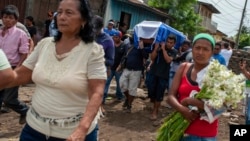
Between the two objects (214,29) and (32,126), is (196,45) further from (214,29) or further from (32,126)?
(214,29)

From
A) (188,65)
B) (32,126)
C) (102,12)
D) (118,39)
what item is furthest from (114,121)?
(102,12)

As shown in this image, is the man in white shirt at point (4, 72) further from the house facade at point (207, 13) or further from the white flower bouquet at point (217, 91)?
the house facade at point (207, 13)

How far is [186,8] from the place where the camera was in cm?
3028

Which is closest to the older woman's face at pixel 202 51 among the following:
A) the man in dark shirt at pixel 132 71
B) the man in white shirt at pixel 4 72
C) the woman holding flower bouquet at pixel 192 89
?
the woman holding flower bouquet at pixel 192 89

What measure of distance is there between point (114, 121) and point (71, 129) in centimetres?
491

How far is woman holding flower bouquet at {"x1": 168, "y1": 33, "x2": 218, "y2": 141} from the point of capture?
3314mm

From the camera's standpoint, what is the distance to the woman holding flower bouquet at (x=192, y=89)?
3.31m

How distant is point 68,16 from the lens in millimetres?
2777

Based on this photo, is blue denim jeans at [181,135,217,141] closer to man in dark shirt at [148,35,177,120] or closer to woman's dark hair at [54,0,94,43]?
woman's dark hair at [54,0,94,43]

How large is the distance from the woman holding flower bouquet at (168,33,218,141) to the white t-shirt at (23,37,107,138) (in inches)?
35.4

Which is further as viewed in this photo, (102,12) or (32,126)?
(102,12)

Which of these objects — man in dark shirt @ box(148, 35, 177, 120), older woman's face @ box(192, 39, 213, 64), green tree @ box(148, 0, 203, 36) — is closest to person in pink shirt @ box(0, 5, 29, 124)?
man in dark shirt @ box(148, 35, 177, 120)

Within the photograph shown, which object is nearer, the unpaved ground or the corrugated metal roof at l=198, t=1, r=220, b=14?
the unpaved ground

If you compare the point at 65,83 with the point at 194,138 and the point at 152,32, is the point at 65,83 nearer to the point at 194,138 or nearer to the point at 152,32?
the point at 194,138
